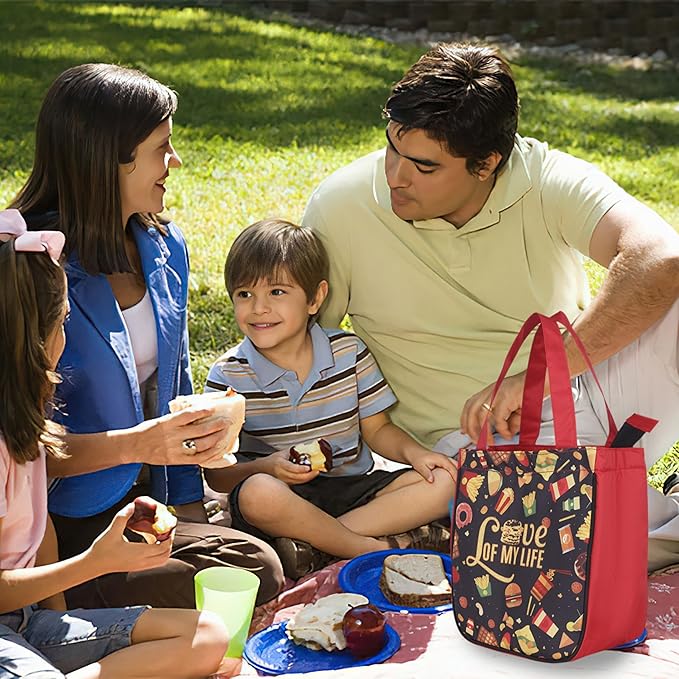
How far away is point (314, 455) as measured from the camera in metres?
3.45

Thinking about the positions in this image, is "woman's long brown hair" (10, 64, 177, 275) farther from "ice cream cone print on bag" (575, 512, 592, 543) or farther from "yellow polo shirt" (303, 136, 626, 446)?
"ice cream cone print on bag" (575, 512, 592, 543)

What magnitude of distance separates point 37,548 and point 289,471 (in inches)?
34.4

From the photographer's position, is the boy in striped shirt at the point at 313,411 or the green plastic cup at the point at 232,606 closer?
the green plastic cup at the point at 232,606

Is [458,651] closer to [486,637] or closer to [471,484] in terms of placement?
[486,637]

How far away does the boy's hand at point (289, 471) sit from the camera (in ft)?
11.3

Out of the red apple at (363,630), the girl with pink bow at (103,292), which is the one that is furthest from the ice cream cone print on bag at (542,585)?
the girl with pink bow at (103,292)

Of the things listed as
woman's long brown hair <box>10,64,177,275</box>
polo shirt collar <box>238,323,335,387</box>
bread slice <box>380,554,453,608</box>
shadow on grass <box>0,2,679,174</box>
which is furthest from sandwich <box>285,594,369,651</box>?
shadow on grass <box>0,2,679,174</box>

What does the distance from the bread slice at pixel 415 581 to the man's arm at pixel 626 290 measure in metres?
0.38

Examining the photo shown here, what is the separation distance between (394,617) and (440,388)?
0.91m

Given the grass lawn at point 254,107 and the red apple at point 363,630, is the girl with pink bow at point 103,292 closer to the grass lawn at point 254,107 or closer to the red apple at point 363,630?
the red apple at point 363,630

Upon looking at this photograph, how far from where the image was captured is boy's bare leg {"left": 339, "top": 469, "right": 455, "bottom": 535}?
3.60 meters

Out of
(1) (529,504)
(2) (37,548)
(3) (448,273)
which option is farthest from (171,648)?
(3) (448,273)

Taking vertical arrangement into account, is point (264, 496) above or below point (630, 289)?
below

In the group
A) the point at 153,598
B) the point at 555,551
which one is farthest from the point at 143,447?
the point at 555,551
